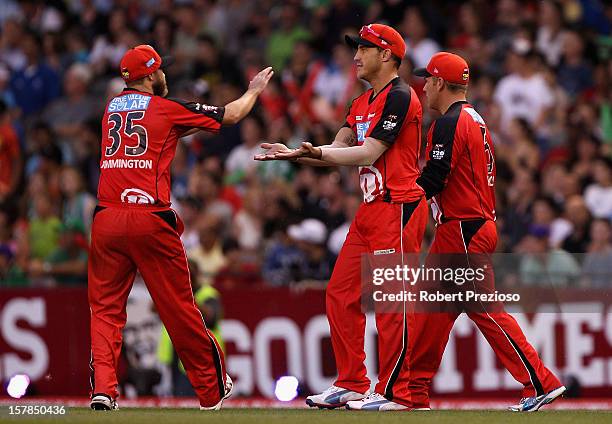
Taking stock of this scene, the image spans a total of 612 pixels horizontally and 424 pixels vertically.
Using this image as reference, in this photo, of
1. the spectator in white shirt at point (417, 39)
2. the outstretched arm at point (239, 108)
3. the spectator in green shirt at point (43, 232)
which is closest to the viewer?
the outstretched arm at point (239, 108)

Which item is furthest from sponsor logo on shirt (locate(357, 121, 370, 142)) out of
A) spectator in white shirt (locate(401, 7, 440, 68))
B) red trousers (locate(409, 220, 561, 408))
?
spectator in white shirt (locate(401, 7, 440, 68))

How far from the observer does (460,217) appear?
429 inches

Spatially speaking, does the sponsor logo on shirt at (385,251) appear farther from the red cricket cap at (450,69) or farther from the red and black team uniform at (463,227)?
the red cricket cap at (450,69)

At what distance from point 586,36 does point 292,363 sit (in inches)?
218

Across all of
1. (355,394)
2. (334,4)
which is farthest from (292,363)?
(334,4)

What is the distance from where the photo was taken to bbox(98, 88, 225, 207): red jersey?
423 inches

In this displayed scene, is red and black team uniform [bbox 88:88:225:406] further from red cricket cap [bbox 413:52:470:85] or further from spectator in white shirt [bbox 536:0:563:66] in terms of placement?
spectator in white shirt [bbox 536:0:563:66]

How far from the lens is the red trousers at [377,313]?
10.7 m

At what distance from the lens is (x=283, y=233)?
1611cm

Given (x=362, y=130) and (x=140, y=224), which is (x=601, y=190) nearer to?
(x=362, y=130)

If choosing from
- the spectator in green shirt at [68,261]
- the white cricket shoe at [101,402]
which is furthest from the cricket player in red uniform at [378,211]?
the spectator in green shirt at [68,261]

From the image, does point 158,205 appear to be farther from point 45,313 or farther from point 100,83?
point 100,83

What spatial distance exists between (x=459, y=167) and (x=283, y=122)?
24.9ft

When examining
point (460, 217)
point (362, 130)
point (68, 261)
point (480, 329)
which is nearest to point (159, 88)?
point (362, 130)
